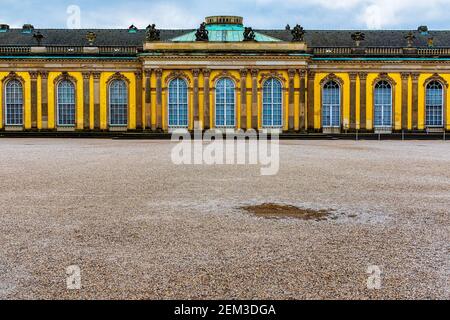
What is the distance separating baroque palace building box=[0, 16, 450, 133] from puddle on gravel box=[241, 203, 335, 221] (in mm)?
35440

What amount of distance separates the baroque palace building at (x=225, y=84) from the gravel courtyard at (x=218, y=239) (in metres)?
32.1

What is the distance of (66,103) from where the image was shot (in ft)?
150

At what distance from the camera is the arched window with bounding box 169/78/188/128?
4375cm

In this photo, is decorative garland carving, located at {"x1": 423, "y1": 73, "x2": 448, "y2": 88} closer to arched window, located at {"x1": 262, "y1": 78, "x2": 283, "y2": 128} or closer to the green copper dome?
arched window, located at {"x1": 262, "y1": 78, "x2": 283, "y2": 128}

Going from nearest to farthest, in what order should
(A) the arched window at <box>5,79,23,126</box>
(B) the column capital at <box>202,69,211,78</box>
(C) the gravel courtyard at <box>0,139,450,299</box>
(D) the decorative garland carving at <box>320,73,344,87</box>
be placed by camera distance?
1. (C) the gravel courtyard at <box>0,139,450,299</box>
2. (B) the column capital at <box>202,69,211,78</box>
3. (D) the decorative garland carving at <box>320,73,344,87</box>
4. (A) the arched window at <box>5,79,23,126</box>

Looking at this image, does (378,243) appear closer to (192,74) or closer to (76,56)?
(192,74)

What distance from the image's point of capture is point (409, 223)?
7023 millimetres

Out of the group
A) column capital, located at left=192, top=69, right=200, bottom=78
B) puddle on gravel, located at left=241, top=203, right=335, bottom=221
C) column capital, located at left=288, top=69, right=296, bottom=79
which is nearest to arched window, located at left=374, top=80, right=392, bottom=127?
column capital, located at left=288, top=69, right=296, bottom=79

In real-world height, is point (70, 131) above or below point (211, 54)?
below

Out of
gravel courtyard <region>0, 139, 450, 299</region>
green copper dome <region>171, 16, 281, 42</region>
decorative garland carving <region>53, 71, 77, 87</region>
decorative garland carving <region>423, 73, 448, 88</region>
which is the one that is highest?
green copper dome <region>171, 16, 281, 42</region>

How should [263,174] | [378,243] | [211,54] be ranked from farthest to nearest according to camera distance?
[211,54] → [263,174] → [378,243]

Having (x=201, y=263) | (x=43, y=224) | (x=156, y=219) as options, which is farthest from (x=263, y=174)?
(x=201, y=263)

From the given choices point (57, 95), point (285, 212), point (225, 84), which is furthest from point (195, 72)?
point (285, 212)
